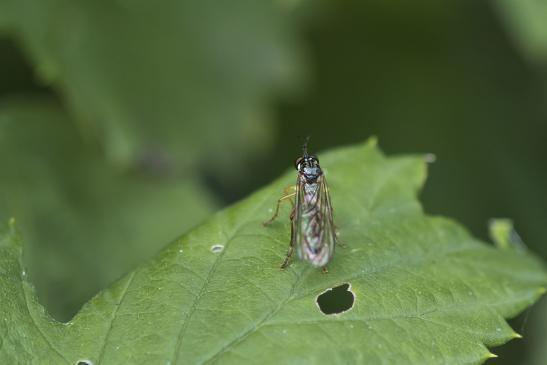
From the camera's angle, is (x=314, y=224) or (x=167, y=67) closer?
(x=314, y=224)

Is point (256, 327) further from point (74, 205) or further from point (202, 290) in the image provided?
point (74, 205)

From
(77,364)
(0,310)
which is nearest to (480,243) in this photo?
(77,364)

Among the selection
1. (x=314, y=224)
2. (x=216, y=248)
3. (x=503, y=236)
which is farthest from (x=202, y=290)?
(x=503, y=236)

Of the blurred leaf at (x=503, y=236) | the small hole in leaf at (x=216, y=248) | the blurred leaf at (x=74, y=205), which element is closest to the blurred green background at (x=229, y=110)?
the blurred leaf at (x=74, y=205)

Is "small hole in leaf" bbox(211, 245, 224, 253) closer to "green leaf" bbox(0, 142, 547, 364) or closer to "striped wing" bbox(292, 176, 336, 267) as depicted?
"green leaf" bbox(0, 142, 547, 364)

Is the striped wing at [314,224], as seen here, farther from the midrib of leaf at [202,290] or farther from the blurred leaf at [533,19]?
the blurred leaf at [533,19]
